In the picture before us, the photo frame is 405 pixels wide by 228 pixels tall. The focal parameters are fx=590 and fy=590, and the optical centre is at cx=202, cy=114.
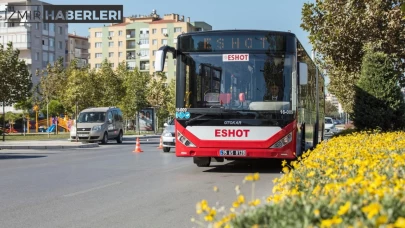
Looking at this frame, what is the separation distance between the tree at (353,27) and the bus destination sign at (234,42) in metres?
8.56

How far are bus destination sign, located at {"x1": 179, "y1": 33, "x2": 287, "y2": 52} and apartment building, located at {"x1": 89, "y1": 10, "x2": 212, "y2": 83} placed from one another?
101 meters

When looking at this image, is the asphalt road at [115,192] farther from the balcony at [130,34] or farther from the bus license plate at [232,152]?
the balcony at [130,34]

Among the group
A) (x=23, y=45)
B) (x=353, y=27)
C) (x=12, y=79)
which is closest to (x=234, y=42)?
(x=353, y=27)

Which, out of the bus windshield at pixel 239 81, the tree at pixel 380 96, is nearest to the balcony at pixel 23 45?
the tree at pixel 380 96

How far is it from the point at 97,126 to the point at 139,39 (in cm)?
8527

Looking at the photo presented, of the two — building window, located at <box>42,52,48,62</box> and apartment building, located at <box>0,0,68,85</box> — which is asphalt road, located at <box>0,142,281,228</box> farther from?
building window, located at <box>42,52,48,62</box>

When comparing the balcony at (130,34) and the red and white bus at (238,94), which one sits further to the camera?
the balcony at (130,34)

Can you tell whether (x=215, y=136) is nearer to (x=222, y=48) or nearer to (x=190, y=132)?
(x=190, y=132)

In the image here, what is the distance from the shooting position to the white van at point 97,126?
34969mm

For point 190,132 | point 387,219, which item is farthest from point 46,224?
point 190,132

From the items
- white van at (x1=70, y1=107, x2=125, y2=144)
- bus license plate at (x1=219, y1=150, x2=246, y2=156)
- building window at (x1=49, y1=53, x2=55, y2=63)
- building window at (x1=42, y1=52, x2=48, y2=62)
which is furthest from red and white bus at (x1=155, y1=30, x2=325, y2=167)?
building window at (x1=49, y1=53, x2=55, y2=63)

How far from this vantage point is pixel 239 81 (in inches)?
534

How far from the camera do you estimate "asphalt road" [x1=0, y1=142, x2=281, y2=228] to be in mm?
7711

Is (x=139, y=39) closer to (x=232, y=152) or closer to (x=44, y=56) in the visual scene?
(x=44, y=56)
